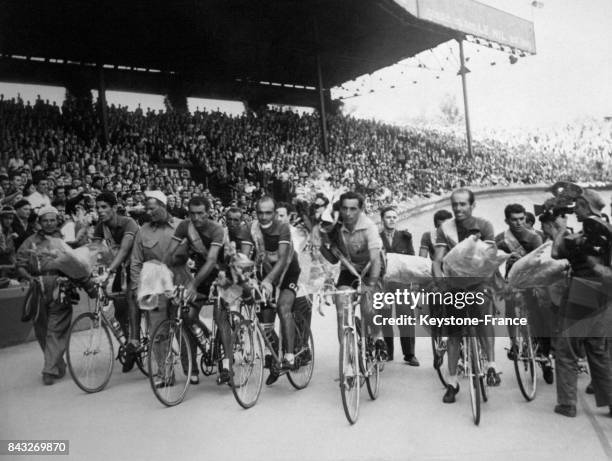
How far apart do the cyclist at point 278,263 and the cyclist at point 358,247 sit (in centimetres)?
39

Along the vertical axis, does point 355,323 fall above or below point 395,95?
below

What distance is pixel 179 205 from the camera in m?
12.4

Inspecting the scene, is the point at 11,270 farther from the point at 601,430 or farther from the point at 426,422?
the point at 601,430

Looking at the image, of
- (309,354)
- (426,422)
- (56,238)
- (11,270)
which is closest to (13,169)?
(11,270)

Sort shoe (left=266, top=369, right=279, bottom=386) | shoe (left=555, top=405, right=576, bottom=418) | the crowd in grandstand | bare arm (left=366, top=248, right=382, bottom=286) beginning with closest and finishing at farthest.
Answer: shoe (left=555, top=405, right=576, bottom=418) → bare arm (left=366, top=248, right=382, bottom=286) → shoe (left=266, top=369, right=279, bottom=386) → the crowd in grandstand

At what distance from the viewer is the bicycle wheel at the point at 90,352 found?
484 centimetres

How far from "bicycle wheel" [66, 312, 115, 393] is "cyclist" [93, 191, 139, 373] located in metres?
0.26

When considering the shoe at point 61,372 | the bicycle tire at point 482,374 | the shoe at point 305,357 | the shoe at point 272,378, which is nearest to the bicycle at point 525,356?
the bicycle tire at point 482,374

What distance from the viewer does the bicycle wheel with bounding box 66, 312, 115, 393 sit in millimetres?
4840

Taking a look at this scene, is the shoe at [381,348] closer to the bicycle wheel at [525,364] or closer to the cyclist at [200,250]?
the bicycle wheel at [525,364]

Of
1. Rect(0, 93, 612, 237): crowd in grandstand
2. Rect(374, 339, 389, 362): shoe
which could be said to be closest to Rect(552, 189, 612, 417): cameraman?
Rect(374, 339, 389, 362): shoe

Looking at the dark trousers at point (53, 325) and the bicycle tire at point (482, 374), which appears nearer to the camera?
the bicycle tire at point (482, 374)

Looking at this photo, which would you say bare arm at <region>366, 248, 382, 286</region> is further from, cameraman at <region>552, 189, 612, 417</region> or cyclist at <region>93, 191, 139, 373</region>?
cyclist at <region>93, 191, 139, 373</region>

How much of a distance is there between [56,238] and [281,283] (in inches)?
96.4
